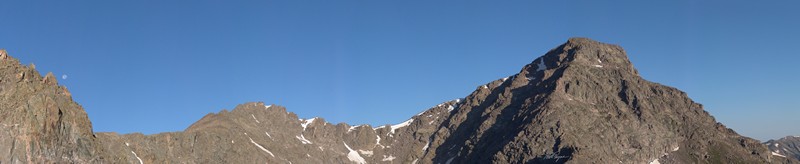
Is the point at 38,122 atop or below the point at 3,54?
below

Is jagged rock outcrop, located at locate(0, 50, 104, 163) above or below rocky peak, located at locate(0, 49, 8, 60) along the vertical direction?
below

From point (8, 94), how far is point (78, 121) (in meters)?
15.1

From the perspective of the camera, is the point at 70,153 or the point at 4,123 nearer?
the point at 4,123

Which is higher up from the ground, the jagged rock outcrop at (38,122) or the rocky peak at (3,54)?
the rocky peak at (3,54)

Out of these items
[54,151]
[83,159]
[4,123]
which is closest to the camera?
[4,123]

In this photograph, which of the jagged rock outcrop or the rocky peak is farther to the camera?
the rocky peak

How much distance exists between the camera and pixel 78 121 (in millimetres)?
142000

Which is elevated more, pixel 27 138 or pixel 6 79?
pixel 6 79

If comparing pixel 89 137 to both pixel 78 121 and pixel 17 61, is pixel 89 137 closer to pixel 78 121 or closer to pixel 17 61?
pixel 78 121

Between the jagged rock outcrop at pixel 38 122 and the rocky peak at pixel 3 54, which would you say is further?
the rocky peak at pixel 3 54

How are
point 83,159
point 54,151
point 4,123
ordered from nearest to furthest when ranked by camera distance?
point 4,123 → point 54,151 → point 83,159

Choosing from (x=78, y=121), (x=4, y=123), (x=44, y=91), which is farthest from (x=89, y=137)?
(x=4, y=123)

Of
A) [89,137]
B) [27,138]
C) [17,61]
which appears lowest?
[27,138]

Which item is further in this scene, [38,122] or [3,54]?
[3,54]
